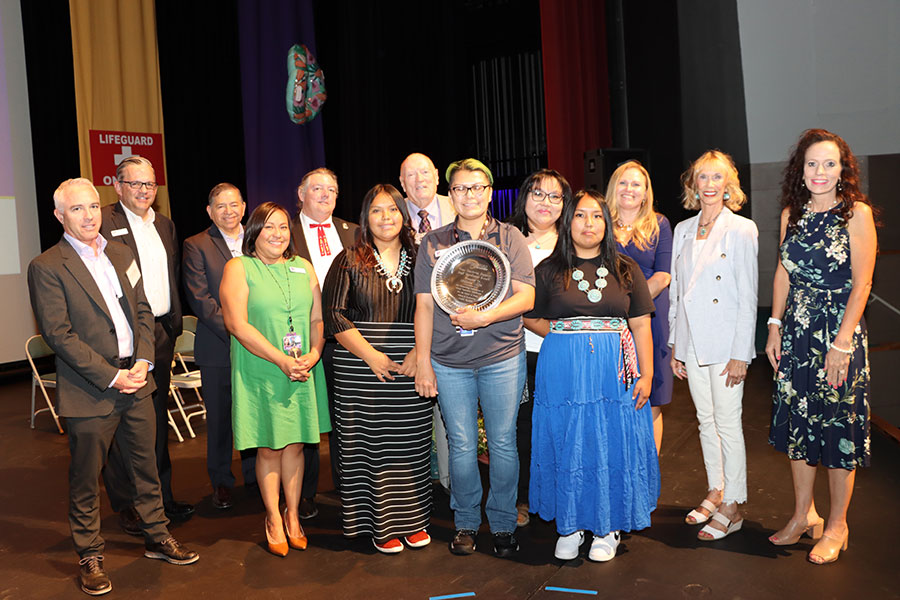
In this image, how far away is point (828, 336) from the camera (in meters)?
2.87

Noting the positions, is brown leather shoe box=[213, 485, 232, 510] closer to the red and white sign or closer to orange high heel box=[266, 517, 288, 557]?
orange high heel box=[266, 517, 288, 557]

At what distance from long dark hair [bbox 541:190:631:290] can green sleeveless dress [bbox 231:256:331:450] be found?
108cm

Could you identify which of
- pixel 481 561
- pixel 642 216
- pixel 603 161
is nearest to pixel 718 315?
pixel 642 216

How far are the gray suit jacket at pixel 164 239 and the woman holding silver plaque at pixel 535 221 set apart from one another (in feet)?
5.49

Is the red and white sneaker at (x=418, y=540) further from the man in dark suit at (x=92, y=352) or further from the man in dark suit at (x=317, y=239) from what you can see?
the man in dark suit at (x=92, y=352)

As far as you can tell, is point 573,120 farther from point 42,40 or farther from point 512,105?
point 42,40

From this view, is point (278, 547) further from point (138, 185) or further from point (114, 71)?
point (114, 71)

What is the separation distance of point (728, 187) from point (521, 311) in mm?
1099

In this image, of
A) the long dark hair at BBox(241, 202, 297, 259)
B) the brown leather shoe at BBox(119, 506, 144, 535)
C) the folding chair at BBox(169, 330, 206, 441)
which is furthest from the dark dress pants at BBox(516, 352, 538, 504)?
the folding chair at BBox(169, 330, 206, 441)

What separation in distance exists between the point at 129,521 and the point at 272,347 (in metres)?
1.29

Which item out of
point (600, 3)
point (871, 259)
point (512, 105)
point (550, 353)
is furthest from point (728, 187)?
point (512, 105)

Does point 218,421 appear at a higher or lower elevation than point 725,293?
lower

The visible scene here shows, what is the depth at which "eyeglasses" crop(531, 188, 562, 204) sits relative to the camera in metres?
3.29

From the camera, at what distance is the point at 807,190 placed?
9.75 feet
